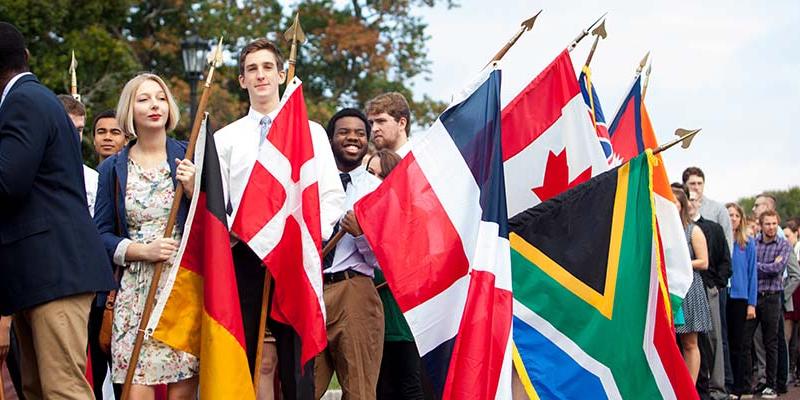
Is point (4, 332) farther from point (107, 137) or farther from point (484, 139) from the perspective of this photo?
point (484, 139)

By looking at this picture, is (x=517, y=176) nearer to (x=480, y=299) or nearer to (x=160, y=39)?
(x=480, y=299)

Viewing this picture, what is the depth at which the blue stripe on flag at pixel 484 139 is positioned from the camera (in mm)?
7109

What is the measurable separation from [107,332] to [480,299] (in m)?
1.92

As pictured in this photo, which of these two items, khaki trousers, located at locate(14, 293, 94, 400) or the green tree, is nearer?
khaki trousers, located at locate(14, 293, 94, 400)

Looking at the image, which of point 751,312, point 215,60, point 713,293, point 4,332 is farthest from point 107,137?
point 751,312

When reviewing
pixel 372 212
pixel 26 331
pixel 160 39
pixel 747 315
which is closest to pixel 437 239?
pixel 372 212

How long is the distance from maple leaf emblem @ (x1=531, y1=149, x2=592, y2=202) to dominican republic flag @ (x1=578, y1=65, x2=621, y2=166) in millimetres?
402

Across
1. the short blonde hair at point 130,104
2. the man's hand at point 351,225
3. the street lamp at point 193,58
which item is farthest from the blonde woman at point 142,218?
the street lamp at point 193,58

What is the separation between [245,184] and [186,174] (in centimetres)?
52

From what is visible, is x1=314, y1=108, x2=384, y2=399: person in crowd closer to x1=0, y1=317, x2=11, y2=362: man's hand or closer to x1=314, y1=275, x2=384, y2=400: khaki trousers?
x1=314, y1=275, x2=384, y2=400: khaki trousers

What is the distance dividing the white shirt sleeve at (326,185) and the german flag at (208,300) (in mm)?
736

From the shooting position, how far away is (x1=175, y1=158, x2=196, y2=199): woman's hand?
258 inches

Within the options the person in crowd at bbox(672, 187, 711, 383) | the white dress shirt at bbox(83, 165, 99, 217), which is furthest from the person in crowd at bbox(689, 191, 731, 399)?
the white dress shirt at bbox(83, 165, 99, 217)

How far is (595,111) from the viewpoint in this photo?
9375mm
